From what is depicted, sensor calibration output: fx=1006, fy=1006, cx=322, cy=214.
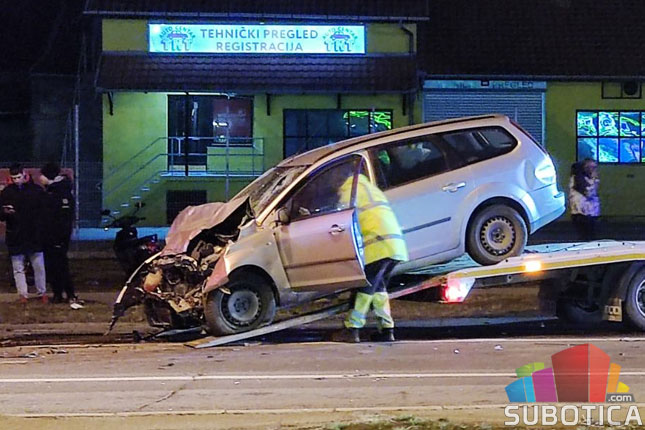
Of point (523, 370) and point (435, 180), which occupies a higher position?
point (435, 180)

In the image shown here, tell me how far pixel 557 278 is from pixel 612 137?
1654 centimetres

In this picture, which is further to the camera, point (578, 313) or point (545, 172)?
point (578, 313)

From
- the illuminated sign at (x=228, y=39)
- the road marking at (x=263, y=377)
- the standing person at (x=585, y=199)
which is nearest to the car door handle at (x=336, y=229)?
the road marking at (x=263, y=377)

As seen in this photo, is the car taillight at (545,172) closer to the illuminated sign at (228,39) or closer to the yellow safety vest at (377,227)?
the yellow safety vest at (377,227)

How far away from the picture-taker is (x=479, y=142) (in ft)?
35.9

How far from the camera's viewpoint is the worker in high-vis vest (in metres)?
10.0

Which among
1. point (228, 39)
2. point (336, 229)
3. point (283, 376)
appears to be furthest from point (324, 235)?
point (228, 39)

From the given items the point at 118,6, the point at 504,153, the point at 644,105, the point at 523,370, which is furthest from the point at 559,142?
the point at 523,370

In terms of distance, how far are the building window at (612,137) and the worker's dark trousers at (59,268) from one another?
16693 mm

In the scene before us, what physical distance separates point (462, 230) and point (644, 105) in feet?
58.1

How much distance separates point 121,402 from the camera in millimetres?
7562

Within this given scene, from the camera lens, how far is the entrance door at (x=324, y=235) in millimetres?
10047

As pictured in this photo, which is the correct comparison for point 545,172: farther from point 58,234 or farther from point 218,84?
point 218,84

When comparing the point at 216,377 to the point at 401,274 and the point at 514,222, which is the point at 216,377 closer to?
the point at 401,274
